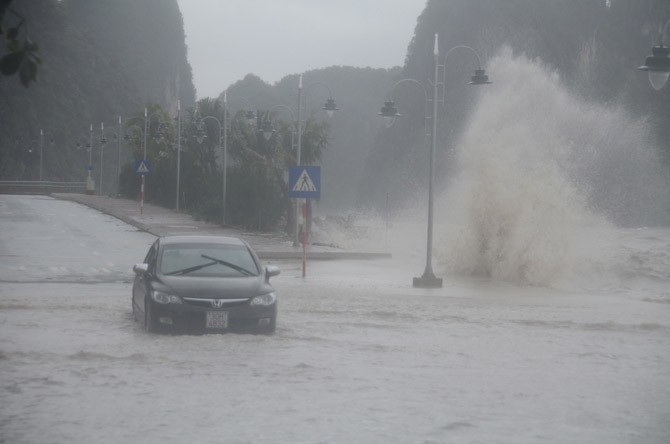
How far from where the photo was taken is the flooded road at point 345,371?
9406 millimetres

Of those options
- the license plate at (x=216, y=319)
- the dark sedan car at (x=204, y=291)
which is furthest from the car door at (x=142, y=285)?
the license plate at (x=216, y=319)

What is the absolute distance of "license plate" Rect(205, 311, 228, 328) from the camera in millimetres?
14234

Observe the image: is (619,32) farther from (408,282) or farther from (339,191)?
(408,282)

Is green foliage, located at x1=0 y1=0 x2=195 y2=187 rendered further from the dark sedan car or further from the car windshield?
the dark sedan car

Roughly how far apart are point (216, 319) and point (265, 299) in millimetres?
756

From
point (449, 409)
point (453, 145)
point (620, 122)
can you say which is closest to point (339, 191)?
point (453, 145)

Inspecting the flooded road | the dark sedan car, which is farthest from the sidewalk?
the dark sedan car

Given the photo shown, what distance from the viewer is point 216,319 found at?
46.7 ft

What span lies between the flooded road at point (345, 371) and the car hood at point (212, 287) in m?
0.55

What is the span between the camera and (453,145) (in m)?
116

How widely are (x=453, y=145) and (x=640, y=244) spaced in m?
59.8

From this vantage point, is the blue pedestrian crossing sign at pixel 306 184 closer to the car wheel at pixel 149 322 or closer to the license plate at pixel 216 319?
the car wheel at pixel 149 322

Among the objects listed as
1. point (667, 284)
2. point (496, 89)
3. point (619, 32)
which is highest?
point (619, 32)

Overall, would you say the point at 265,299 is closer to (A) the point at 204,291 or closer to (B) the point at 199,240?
(A) the point at 204,291
